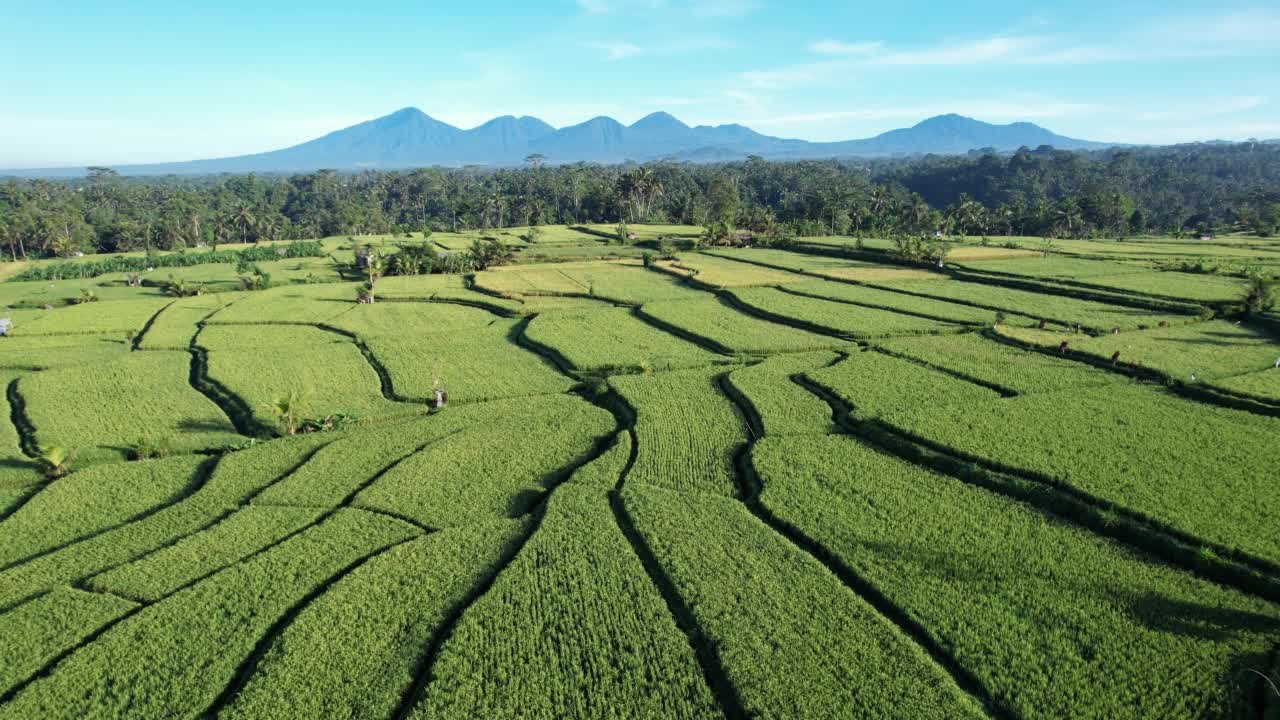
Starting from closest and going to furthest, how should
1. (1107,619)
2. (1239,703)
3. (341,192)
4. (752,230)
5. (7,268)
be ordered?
(1239,703) → (1107,619) → (7,268) → (752,230) → (341,192)

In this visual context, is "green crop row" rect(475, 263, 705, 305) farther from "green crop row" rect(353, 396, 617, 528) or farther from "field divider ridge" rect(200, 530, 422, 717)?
"field divider ridge" rect(200, 530, 422, 717)

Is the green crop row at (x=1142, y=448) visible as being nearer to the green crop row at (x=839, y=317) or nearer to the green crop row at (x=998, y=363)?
the green crop row at (x=998, y=363)

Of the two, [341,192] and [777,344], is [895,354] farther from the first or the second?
[341,192]

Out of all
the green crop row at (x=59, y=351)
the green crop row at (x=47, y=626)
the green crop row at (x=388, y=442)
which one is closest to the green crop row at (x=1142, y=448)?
the green crop row at (x=388, y=442)

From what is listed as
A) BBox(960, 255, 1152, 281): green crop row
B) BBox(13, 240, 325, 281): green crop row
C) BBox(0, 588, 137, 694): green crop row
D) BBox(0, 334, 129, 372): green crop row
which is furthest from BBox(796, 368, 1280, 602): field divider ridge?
BBox(13, 240, 325, 281): green crop row

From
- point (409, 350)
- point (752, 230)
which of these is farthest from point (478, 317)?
point (752, 230)

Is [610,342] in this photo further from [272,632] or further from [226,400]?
[272,632]
